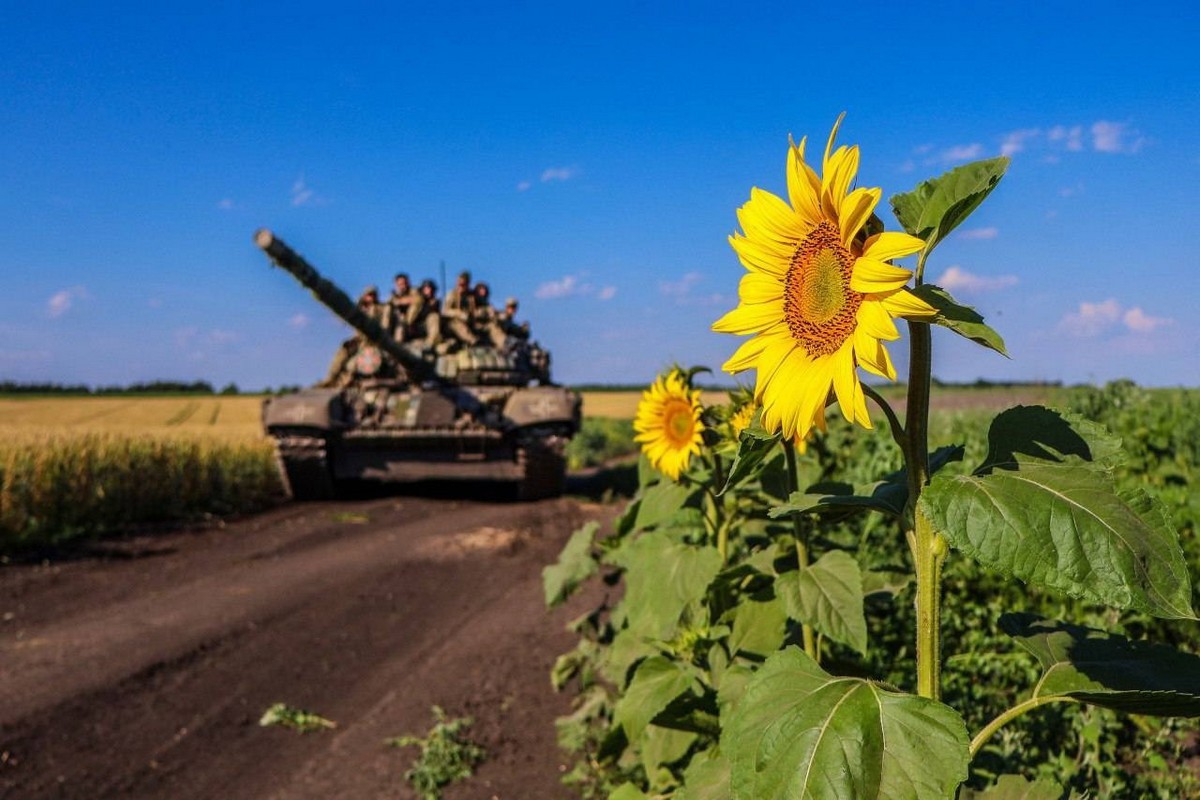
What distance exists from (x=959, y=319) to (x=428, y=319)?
15609mm

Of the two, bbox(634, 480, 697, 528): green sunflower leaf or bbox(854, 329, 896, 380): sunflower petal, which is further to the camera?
bbox(634, 480, 697, 528): green sunflower leaf

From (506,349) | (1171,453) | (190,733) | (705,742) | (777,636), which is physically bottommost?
(190,733)

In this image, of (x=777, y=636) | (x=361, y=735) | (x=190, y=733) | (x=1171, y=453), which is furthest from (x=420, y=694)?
(x=1171, y=453)

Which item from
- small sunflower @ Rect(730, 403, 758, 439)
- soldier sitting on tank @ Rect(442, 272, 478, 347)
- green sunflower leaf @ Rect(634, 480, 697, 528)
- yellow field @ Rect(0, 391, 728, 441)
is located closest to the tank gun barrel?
soldier sitting on tank @ Rect(442, 272, 478, 347)

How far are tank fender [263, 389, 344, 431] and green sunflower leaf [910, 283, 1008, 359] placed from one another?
12832mm

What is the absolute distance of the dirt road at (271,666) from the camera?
14.7ft

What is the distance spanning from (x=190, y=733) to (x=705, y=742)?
3.36 metres

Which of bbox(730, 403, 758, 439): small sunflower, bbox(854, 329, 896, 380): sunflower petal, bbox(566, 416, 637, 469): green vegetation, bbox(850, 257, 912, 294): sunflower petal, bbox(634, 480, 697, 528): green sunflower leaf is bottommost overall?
bbox(566, 416, 637, 469): green vegetation

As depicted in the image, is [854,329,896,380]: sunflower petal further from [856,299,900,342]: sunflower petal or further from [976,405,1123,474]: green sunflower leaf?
[976,405,1123,474]: green sunflower leaf

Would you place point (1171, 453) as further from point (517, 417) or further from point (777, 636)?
point (517, 417)

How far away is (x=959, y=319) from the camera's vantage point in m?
1.24

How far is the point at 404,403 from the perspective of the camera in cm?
1415

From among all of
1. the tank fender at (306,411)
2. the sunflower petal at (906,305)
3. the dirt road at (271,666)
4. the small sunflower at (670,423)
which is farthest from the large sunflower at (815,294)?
the tank fender at (306,411)

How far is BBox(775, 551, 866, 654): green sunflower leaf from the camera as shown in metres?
2.00
